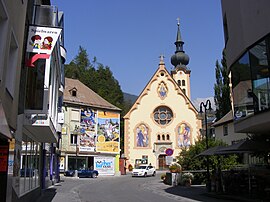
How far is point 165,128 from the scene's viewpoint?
60531 mm

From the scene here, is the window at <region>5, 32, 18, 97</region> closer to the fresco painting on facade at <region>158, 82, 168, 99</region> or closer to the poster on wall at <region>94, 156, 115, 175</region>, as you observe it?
the poster on wall at <region>94, 156, 115, 175</region>

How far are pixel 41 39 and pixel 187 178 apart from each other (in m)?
19.4

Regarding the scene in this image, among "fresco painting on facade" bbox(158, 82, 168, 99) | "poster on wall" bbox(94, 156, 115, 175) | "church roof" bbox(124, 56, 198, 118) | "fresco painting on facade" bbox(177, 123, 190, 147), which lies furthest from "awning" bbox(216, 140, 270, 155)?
"fresco painting on facade" bbox(158, 82, 168, 99)

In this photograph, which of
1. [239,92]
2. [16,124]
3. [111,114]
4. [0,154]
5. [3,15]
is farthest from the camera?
[111,114]

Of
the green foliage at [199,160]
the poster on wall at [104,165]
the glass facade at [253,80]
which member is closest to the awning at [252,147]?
the glass facade at [253,80]

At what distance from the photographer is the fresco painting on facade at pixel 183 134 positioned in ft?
196

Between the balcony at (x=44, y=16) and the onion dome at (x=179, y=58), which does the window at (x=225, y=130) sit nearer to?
the balcony at (x=44, y=16)

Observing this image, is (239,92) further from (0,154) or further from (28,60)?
(0,154)

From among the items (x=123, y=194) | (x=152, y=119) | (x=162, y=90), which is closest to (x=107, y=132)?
(x=152, y=119)

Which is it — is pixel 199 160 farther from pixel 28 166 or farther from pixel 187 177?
pixel 28 166

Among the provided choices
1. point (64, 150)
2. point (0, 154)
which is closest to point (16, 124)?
point (0, 154)

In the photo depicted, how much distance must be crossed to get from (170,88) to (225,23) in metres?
42.0

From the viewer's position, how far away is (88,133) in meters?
46.7

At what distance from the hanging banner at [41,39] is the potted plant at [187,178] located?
752 inches
